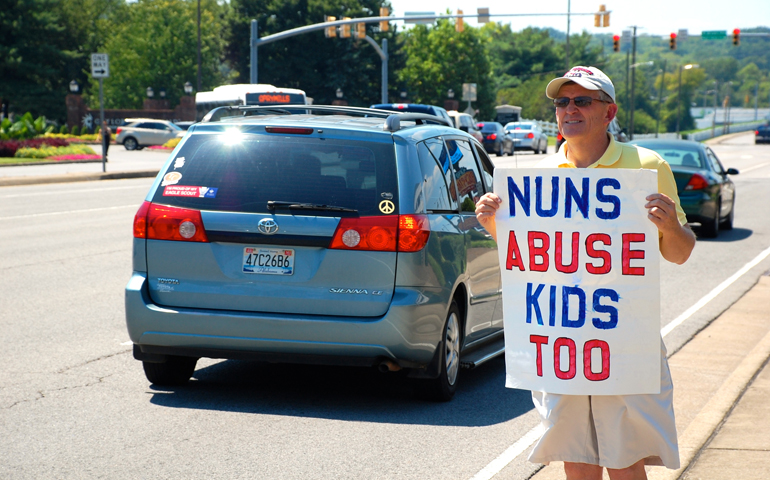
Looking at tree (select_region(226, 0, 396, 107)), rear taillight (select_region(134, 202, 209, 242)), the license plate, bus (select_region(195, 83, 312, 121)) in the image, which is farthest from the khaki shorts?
tree (select_region(226, 0, 396, 107))

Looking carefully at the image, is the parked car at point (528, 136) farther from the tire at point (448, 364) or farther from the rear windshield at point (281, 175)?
the rear windshield at point (281, 175)

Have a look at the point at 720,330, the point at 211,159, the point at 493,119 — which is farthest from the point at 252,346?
the point at 493,119

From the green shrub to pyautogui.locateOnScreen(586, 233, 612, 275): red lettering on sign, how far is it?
119 ft

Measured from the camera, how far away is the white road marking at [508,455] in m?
4.91

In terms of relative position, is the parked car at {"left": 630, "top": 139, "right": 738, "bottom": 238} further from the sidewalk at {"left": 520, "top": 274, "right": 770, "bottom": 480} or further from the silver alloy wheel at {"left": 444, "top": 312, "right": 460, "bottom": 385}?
the silver alloy wheel at {"left": 444, "top": 312, "right": 460, "bottom": 385}

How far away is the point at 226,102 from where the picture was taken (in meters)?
41.1

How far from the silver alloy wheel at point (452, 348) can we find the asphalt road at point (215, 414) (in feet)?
0.60

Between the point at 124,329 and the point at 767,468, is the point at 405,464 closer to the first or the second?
the point at 767,468

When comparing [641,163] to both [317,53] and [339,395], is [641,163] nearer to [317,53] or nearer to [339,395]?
[339,395]

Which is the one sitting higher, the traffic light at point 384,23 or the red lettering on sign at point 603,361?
the traffic light at point 384,23

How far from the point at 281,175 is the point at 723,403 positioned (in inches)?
116

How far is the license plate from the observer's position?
5891 mm

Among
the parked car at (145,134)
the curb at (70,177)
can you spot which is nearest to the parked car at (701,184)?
the curb at (70,177)

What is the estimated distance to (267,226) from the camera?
5.87 meters
